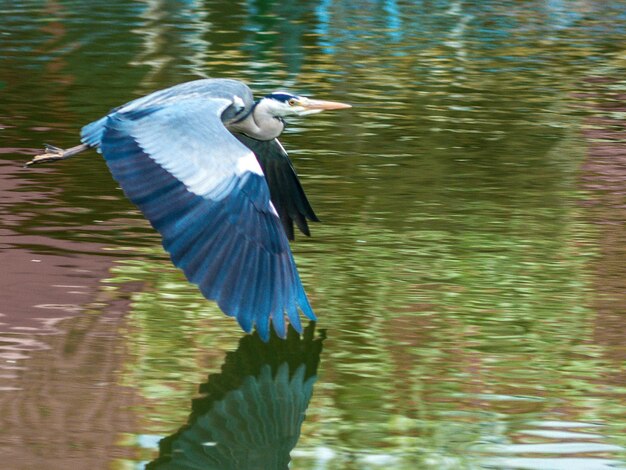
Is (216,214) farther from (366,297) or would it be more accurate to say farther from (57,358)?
(366,297)

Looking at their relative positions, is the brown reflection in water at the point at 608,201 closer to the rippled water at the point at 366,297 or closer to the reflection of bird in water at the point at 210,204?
the rippled water at the point at 366,297

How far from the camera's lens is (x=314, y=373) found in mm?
6547

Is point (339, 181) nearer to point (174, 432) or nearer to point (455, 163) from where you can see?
point (455, 163)

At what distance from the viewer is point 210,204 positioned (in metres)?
6.53

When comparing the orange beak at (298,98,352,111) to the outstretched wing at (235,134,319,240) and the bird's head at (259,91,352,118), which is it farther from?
the outstretched wing at (235,134,319,240)

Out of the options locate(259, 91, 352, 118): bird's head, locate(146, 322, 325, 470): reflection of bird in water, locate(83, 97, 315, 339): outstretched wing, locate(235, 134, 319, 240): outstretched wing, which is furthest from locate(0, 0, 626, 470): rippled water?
→ locate(259, 91, 352, 118): bird's head

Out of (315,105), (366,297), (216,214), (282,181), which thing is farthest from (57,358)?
(315,105)

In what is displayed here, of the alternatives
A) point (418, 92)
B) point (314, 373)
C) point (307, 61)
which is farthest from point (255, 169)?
point (307, 61)

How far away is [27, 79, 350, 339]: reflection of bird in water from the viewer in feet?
20.8

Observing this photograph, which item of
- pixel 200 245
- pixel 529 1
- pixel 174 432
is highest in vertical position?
pixel 200 245

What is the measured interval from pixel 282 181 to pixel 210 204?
173 cm

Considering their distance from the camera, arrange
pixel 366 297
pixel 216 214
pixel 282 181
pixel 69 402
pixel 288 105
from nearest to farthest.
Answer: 1. pixel 69 402
2. pixel 216 214
3. pixel 366 297
4. pixel 288 105
5. pixel 282 181

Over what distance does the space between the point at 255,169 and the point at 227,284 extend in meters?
0.64

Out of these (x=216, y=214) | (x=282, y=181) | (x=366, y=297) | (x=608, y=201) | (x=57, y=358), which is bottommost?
(x=608, y=201)
